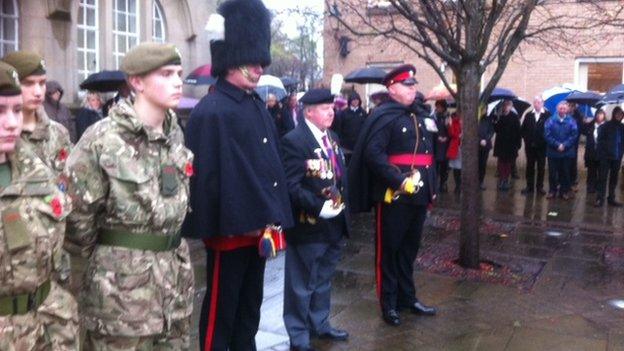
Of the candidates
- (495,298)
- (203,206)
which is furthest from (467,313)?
(203,206)

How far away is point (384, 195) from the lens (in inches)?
221

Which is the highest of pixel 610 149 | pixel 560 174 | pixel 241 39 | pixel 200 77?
pixel 200 77

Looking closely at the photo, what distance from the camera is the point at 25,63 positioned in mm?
4031

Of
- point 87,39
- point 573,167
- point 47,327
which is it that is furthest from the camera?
point 573,167

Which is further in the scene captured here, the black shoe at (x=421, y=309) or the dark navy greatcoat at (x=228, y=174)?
the black shoe at (x=421, y=309)

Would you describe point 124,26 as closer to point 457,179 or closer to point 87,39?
point 87,39

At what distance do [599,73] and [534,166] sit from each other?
15.1ft

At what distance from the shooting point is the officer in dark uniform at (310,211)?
192 inches

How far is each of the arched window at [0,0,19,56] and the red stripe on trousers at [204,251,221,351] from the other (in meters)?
8.64

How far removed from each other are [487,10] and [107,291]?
5991 mm

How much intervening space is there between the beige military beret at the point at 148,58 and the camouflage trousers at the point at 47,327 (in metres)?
1.04

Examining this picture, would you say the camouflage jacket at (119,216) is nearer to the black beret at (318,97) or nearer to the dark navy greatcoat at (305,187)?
the dark navy greatcoat at (305,187)

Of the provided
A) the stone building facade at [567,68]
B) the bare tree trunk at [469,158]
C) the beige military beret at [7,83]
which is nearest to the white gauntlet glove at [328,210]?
the beige military beret at [7,83]

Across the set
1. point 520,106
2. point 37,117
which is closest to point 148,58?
point 37,117
